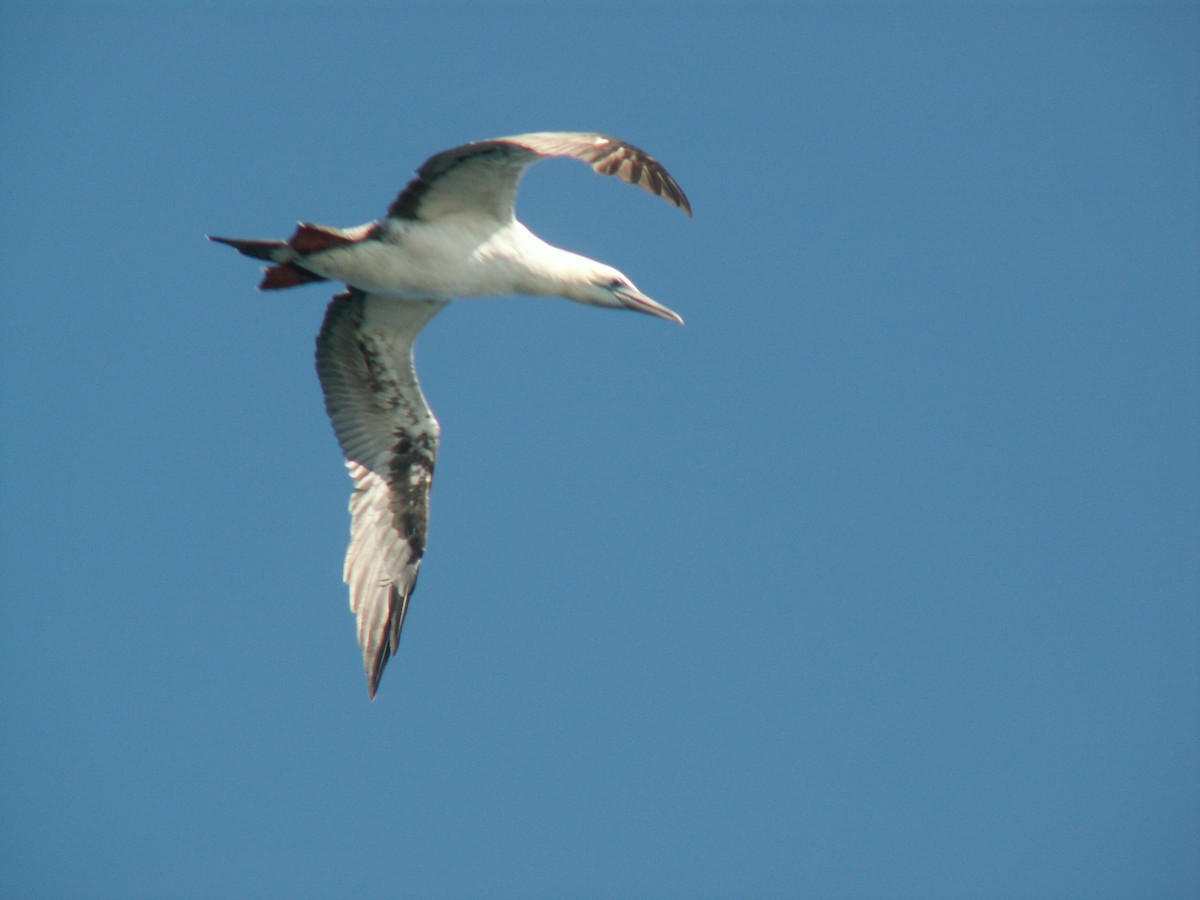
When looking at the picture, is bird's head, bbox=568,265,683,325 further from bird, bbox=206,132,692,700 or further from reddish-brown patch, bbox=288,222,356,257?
reddish-brown patch, bbox=288,222,356,257

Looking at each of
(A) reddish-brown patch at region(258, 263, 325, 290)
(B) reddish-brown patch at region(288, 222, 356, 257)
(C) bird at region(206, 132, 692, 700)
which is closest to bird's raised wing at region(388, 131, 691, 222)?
(C) bird at region(206, 132, 692, 700)

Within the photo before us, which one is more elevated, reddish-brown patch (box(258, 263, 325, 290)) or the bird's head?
the bird's head

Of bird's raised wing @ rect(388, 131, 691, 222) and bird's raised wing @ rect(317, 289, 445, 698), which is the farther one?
bird's raised wing @ rect(317, 289, 445, 698)

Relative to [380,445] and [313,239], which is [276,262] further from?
[380,445]

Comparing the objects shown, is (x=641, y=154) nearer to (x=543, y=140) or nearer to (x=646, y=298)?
(x=543, y=140)

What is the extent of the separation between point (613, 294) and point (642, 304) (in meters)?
0.31

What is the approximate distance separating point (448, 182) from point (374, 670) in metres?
4.72

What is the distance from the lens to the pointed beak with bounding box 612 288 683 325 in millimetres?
13602

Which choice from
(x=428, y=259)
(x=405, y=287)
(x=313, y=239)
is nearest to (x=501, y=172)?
(x=428, y=259)

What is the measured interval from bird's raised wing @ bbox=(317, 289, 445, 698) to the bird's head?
150cm

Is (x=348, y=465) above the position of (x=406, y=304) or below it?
below

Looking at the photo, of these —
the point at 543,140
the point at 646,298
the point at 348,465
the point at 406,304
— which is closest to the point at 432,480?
the point at 348,465

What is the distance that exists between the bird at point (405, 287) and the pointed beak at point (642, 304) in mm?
12

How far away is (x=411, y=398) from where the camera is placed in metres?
14.3
